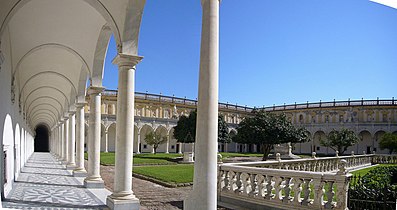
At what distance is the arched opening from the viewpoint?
169 ft

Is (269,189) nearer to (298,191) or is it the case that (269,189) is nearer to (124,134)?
(298,191)

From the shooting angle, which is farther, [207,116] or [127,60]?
[127,60]

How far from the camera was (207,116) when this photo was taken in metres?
4.90

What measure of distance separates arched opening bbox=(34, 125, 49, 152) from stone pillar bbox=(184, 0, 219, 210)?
52409 mm

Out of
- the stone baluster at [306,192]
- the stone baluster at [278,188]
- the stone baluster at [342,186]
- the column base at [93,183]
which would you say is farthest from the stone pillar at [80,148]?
the stone baluster at [342,186]

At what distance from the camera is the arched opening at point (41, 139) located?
51.7 meters

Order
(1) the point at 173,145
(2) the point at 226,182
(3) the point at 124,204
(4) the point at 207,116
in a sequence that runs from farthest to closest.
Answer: (1) the point at 173,145
(2) the point at 226,182
(3) the point at 124,204
(4) the point at 207,116

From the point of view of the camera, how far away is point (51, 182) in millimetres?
12484

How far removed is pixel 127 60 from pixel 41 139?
167 ft

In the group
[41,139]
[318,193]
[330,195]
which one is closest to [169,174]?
[318,193]

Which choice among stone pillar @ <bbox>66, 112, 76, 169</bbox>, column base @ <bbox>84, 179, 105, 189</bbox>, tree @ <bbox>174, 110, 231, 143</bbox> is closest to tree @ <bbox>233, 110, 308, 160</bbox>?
tree @ <bbox>174, 110, 231, 143</bbox>

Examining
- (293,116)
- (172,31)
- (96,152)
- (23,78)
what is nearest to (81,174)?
(96,152)

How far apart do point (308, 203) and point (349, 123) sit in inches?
2297

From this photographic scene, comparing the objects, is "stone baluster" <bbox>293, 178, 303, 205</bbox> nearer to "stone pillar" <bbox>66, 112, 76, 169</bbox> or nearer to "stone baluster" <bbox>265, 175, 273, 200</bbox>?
"stone baluster" <bbox>265, 175, 273, 200</bbox>
